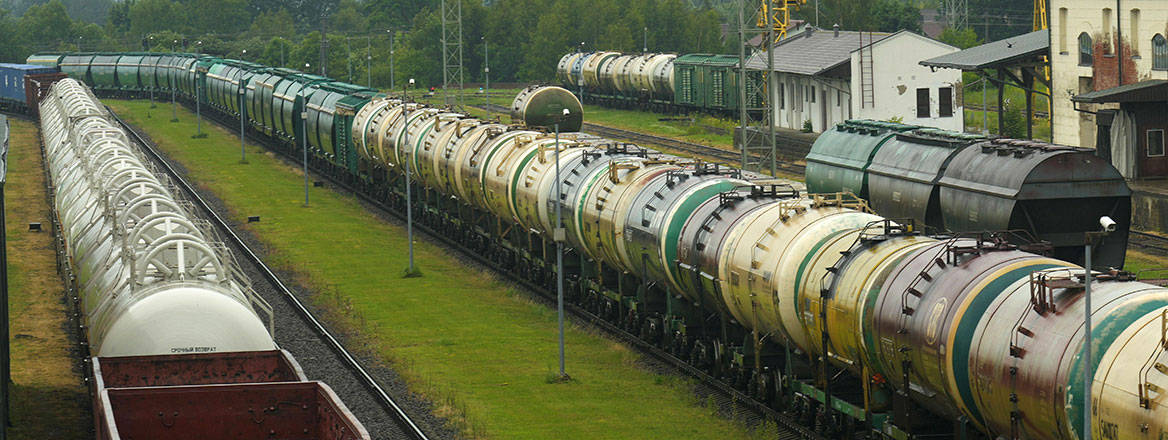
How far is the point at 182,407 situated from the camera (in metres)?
20.4

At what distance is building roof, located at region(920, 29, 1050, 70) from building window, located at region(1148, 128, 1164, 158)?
23.3 feet

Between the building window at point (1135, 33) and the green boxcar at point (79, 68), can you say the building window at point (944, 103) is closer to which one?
the building window at point (1135, 33)

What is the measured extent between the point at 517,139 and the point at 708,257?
1758 cm

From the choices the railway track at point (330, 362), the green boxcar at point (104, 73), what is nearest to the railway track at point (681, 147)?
the railway track at point (330, 362)

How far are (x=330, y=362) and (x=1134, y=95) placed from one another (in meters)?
29.7

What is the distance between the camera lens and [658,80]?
10950 cm

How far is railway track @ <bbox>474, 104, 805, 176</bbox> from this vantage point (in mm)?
72525

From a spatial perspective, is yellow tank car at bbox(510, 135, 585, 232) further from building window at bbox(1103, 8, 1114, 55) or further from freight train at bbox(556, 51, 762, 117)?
freight train at bbox(556, 51, 762, 117)

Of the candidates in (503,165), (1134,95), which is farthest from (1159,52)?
(503,165)

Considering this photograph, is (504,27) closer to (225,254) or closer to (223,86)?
(223,86)

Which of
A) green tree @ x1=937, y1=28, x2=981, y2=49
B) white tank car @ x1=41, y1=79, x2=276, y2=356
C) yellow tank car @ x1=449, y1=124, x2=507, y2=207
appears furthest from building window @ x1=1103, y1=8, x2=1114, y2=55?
green tree @ x1=937, y1=28, x2=981, y2=49

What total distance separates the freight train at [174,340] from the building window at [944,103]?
49.5 m

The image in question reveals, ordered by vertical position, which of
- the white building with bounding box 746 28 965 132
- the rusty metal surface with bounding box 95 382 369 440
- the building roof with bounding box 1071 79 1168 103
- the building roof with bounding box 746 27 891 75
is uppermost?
the building roof with bounding box 746 27 891 75

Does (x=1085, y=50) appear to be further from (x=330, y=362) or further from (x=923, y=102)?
(x=330, y=362)
